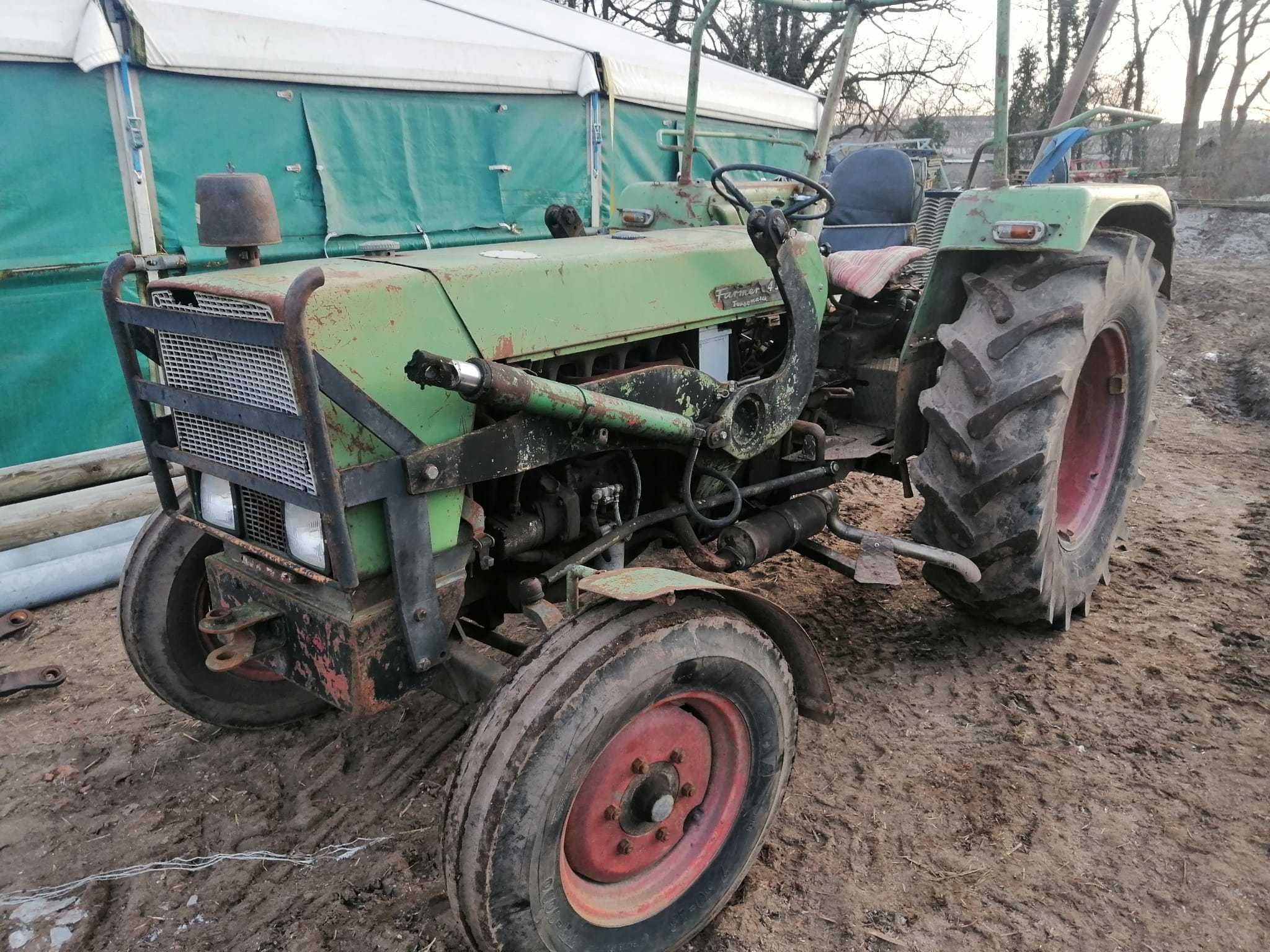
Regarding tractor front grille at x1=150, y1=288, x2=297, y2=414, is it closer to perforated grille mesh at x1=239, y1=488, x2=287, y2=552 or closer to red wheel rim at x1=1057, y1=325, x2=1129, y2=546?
perforated grille mesh at x1=239, y1=488, x2=287, y2=552

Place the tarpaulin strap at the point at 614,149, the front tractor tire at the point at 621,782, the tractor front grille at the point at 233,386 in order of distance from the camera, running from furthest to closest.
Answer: the tarpaulin strap at the point at 614,149, the tractor front grille at the point at 233,386, the front tractor tire at the point at 621,782

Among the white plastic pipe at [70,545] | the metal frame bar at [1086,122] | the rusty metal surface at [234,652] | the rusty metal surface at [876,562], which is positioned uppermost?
the metal frame bar at [1086,122]

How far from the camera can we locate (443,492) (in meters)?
2.01

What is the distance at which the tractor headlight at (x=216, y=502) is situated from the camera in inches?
83.1

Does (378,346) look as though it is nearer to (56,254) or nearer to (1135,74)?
(56,254)

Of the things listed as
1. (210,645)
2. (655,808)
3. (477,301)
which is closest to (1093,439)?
(655,808)

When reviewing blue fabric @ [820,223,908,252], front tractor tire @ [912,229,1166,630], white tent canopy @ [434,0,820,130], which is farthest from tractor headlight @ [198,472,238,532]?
white tent canopy @ [434,0,820,130]

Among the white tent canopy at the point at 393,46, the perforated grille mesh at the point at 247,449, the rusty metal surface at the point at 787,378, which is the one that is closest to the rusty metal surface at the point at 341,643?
the perforated grille mesh at the point at 247,449

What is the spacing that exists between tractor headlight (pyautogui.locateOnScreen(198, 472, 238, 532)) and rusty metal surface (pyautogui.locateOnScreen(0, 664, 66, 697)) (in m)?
1.60

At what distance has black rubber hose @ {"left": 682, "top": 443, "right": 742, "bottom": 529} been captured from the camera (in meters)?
2.48

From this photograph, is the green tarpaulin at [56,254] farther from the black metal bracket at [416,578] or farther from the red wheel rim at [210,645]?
the black metal bracket at [416,578]

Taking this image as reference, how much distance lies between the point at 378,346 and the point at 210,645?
1.33 m

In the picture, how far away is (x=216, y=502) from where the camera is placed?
215 cm

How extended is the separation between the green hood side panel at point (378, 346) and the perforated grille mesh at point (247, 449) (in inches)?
3.5
